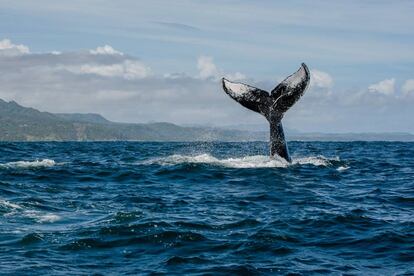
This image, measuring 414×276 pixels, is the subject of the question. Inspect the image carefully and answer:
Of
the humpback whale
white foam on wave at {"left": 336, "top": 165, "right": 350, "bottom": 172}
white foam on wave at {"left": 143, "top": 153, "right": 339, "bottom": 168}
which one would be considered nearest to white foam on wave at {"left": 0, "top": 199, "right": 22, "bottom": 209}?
the humpback whale

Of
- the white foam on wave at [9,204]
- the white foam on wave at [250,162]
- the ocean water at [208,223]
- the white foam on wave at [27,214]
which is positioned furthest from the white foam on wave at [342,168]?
the white foam on wave at [27,214]

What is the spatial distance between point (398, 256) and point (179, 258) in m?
3.72

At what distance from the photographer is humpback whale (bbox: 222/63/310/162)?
804 inches

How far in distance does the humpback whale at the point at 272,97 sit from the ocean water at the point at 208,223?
5.69 feet

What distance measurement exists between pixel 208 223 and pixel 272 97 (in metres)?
8.67

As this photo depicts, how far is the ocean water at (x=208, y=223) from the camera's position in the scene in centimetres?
1024

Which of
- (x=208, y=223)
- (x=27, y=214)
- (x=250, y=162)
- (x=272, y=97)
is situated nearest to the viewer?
(x=208, y=223)

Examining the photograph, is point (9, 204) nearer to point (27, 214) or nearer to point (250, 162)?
point (27, 214)

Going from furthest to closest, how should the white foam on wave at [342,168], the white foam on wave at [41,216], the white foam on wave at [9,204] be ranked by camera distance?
the white foam on wave at [342,168] < the white foam on wave at [9,204] < the white foam on wave at [41,216]

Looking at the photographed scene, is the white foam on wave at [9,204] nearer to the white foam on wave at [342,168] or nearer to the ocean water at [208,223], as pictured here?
the ocean water at [208,223]

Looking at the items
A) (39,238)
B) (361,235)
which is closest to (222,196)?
(361,235)

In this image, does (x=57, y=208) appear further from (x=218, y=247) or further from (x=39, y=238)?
(x=218, y=247)

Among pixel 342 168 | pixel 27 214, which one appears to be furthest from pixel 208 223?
pixel 342 168

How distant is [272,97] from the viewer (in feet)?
68.8
